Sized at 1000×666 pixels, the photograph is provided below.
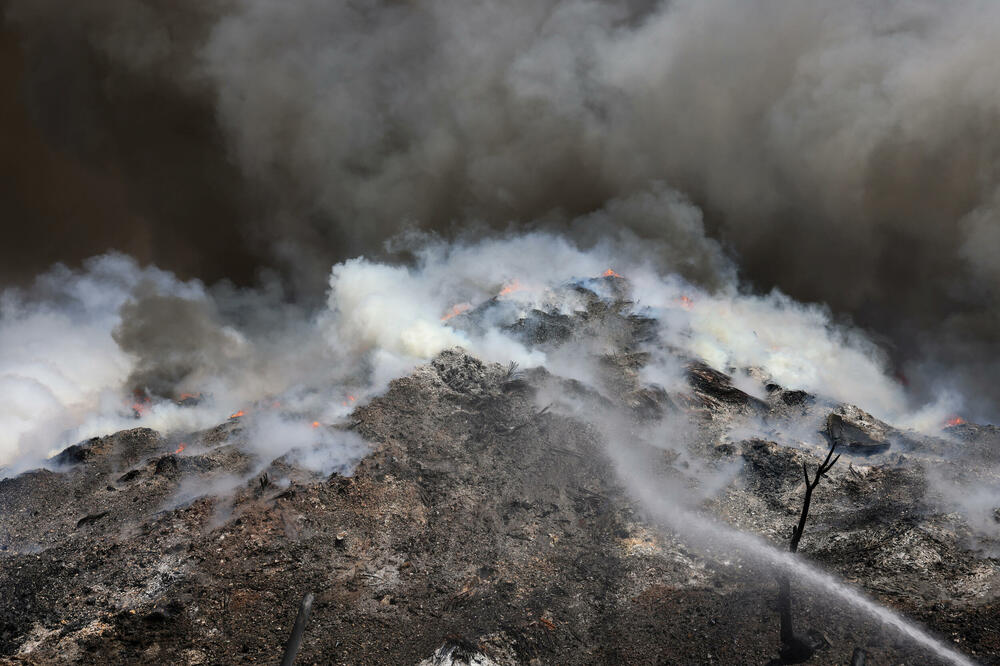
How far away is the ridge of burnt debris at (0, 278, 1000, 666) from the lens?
44.2 ft

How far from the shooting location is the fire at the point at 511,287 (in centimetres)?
3747

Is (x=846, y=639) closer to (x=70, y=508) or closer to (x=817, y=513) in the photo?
(x=817, y=513)

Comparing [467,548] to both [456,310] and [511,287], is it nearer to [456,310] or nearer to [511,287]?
[456,310]

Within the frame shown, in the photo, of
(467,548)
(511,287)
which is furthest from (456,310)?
(467,548)

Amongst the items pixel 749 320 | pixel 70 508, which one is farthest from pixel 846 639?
pixel 749 320

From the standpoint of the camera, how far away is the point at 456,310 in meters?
35.3

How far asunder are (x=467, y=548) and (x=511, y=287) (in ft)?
76.4

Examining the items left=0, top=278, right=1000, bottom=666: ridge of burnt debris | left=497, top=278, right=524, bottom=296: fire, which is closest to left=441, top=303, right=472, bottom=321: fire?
left=497, top=278, right=524, bottom=296: fire

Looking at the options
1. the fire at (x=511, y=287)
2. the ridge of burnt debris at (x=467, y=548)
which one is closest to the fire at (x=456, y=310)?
the fire at (x=511, y=287)

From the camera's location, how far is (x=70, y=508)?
62.2 ft

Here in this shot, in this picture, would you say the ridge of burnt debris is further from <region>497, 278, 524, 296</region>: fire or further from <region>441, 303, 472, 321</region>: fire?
<region>497, 278, 524, 296</region>: fire

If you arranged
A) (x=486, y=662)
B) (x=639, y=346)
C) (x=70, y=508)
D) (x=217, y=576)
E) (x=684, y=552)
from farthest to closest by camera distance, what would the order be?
(x=639, y=346) → (x=70, y=508) → (x=684, y=552) → (x=217, y=576) → (x=486, y=662)

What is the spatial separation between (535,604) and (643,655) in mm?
3158

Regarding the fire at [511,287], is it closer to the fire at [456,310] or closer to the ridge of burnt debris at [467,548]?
the fire at [456,310]
